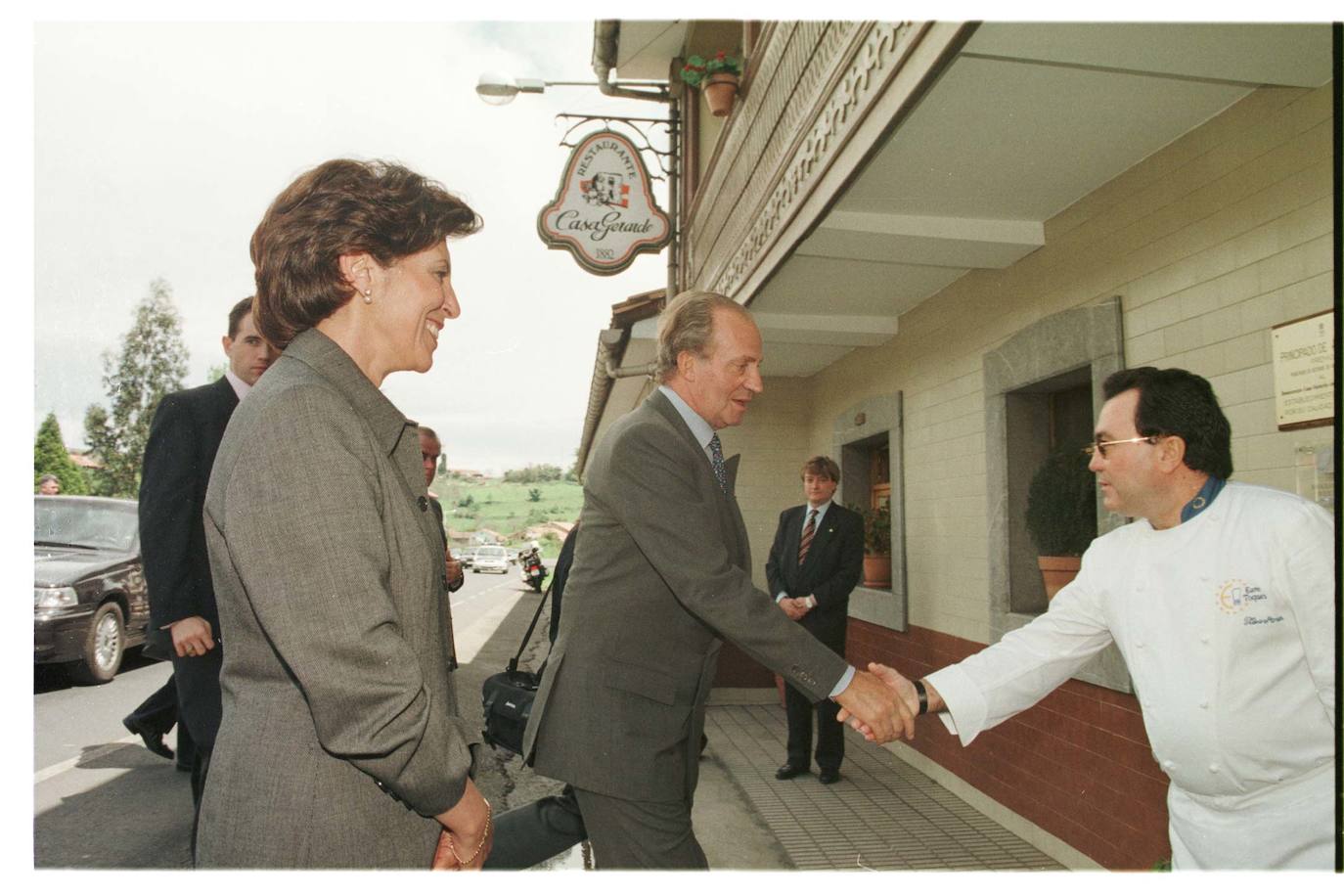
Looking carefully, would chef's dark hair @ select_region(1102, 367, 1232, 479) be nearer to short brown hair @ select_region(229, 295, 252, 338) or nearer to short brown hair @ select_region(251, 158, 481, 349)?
short brown hair @ select_region(251, 158, 481, 349)

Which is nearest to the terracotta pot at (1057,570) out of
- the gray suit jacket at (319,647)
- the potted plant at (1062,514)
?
the potted plant at (1062,514)

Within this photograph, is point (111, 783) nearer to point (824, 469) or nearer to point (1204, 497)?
point (824, 469)

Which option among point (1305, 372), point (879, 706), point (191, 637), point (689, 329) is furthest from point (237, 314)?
point (1305, 372)

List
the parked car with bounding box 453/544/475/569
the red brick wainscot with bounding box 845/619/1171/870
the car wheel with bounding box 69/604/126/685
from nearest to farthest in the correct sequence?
1. the red brick wainscot with bounding box 845/619/1171/870
2. the parked car with bounding box 453/544/475/569
3. the car wheel with bounding box 69/604/126/685

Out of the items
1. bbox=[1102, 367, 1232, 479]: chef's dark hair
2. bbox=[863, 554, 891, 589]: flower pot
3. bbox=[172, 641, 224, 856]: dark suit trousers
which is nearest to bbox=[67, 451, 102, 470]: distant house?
bbox=[172, 641, 224, 856]: dark suit trousers

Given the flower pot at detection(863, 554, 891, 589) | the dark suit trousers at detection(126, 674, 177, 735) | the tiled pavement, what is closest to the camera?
the dark suit trousers at detection(126, 674, 177, 735)

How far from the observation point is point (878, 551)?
7227 mm

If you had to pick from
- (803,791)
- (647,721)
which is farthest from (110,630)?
(647,721)

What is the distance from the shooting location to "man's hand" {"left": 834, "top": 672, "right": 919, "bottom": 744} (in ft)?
8.87

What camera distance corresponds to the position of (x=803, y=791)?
587 cm

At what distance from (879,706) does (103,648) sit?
5892 mm

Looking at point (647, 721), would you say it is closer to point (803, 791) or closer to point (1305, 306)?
point (1305, 306)

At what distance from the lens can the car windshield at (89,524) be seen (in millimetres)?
3697

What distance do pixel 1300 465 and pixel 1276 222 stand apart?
807 mm
